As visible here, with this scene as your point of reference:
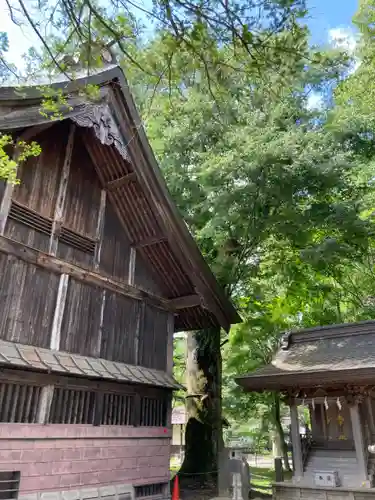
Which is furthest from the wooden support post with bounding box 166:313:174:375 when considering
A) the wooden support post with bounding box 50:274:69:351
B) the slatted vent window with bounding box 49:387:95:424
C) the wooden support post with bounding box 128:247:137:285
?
the wooden support post with bounding box 50:274:69:351

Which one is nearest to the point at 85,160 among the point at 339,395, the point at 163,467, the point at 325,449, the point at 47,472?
the point at 47,472

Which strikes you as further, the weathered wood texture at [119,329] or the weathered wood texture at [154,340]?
the weathered wood texture at [154,340]

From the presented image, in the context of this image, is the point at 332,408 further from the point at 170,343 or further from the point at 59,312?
the point at 59,312

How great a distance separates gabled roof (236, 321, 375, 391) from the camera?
9984mm

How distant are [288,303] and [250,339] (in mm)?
2193

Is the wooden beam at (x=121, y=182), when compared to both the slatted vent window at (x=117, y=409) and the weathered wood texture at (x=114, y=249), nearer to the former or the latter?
the weathered wood texture at (x=114, y=249)

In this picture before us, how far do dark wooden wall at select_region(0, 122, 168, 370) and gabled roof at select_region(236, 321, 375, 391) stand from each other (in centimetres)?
334

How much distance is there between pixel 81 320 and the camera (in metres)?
7.88

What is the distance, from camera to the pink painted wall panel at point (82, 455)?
6.25 m

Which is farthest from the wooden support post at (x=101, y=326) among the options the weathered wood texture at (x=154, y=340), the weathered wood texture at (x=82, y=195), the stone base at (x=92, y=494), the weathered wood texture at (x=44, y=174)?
the stone base at (x=92, y=494)

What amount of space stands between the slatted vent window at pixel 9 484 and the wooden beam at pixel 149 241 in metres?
5.07

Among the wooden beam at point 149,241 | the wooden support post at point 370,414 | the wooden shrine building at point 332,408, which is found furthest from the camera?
the wooden support post at point 370,414

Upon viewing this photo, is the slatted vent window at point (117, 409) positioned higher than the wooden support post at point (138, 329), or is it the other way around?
the wooden support post at point (138, 329)

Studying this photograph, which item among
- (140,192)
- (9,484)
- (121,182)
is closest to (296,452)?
(9,484)
